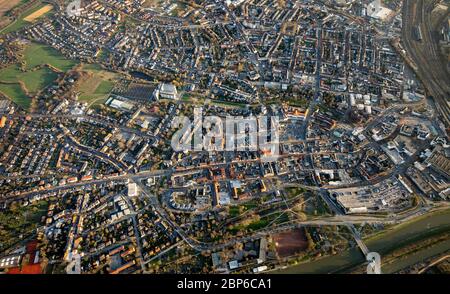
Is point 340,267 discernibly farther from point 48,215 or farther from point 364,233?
point 48,215

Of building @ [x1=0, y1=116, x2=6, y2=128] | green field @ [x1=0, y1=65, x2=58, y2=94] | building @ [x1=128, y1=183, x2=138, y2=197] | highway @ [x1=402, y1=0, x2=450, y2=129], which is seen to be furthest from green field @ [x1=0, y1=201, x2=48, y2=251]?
highway @ [x1=402, y1=0, x2=450, y2=129]

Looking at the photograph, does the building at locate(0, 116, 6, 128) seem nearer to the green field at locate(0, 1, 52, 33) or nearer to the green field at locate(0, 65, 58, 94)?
the green field at locate(0, 65, 58, 94)

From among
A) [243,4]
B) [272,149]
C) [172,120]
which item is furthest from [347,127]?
[243,4]

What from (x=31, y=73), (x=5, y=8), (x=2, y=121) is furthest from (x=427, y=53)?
(x=5, y=8)

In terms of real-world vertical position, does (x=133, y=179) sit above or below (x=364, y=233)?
above
